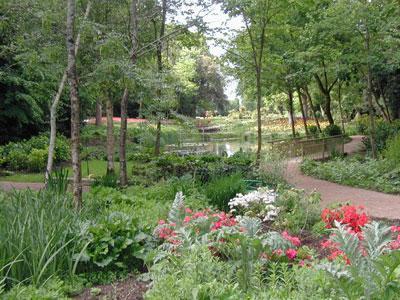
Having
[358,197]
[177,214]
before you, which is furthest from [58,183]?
[358,197]

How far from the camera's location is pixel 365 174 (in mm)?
10828

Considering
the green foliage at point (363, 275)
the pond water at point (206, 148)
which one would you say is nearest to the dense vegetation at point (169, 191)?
the green foliage at point (363, 275)

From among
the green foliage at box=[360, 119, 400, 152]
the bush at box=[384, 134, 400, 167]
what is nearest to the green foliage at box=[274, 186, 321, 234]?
the bush at box=[384, 134, 400, 167]

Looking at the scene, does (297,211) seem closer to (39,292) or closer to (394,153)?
(39,292)

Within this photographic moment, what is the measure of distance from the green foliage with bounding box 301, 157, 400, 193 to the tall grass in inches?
297

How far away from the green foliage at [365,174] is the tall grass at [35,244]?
24.8ft

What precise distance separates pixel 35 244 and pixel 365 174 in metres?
9.15

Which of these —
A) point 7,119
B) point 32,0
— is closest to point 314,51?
point 32,0

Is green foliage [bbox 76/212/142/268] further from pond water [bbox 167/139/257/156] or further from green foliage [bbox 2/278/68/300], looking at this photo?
pond water [bbox 167/139/257/156]

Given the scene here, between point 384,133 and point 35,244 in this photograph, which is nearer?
point 35,244

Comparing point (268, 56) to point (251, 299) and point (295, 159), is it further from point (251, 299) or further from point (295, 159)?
point (251, 299)

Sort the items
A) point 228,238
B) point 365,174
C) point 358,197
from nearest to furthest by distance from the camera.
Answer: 1. point 228,238
2. point 358,197
3. point 365,174

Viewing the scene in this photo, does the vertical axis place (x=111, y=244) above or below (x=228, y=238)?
below

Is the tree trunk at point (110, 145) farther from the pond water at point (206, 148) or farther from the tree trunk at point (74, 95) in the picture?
the tree trunk at point (74, 95)
